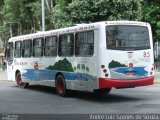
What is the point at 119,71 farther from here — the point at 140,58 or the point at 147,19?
the point at 147,19

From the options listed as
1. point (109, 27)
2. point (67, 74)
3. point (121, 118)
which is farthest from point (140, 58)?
point (121, 118)

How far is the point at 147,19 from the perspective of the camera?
129ft

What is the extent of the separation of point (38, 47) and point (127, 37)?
6.02 meters

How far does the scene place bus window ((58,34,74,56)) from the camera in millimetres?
18469

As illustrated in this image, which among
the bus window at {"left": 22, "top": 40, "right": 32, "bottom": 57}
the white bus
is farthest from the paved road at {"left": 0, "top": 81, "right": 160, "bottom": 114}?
the bus window at {"left": 22, "top": 40, "right": 32, "bottom": 57}

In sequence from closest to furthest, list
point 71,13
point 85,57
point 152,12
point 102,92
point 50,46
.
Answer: point 85,57, point 102,92, point 50,46, point 71,13, point 152,12

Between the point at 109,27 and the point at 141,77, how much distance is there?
6.88 feet

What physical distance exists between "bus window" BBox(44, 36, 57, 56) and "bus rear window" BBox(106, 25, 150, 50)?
12.8ft

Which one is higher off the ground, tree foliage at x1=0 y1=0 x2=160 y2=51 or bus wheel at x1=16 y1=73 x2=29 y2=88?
tree foliage at x1=0 y1=0 x2=160 y2=51

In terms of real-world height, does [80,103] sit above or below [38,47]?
below

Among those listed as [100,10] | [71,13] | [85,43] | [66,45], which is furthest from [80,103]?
[71,13]

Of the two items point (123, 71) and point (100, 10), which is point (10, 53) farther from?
point (123, 71)

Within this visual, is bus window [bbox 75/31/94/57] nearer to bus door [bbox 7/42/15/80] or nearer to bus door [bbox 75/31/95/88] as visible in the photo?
bus door [bbox 75/31/95/88]

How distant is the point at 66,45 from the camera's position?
18.9 metres
